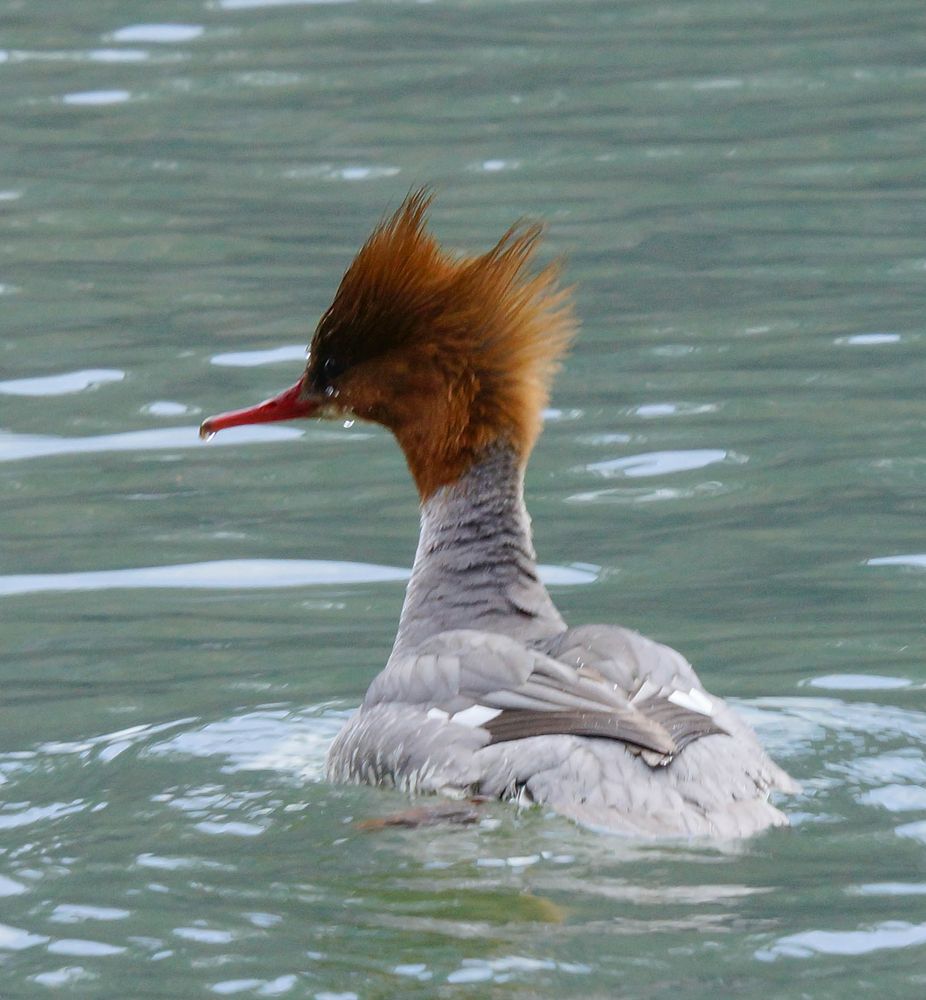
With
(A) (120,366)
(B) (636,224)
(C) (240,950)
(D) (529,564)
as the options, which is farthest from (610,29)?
(C) (240,950)

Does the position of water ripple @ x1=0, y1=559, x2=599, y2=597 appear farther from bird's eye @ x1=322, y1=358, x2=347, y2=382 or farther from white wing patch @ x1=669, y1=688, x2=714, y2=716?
white wing patch @ x1=669, y1=688, x2=714, y2=716

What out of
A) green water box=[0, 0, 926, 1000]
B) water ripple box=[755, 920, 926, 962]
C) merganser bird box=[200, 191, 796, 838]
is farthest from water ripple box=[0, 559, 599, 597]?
water ripple box=[755, 920, 926, 962]

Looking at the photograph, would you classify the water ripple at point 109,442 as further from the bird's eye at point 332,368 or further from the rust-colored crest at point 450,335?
the rust-colored crest at point 450,335

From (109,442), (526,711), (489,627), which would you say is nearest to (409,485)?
(109,442)

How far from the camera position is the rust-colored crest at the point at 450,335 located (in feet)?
22.7

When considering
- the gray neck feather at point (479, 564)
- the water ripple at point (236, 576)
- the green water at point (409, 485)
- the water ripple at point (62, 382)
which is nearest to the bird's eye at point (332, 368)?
the gray neck feather at point (479, 564)

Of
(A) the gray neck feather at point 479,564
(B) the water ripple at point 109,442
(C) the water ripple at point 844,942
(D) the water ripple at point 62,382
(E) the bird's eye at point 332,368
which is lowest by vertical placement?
(C) the water ripple at point 844,942

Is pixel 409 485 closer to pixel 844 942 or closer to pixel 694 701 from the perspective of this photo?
pixel 694 701

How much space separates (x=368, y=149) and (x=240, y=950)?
864 cm

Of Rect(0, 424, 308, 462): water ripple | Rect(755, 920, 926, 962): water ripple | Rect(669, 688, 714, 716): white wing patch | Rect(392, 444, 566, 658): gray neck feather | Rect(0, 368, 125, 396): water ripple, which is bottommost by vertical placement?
Rect(755, 920, 926, 962): water ripple

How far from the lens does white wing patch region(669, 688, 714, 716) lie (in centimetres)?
608

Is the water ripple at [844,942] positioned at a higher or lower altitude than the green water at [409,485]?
lower

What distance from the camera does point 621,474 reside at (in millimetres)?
9023

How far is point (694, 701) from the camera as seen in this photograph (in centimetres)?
614
